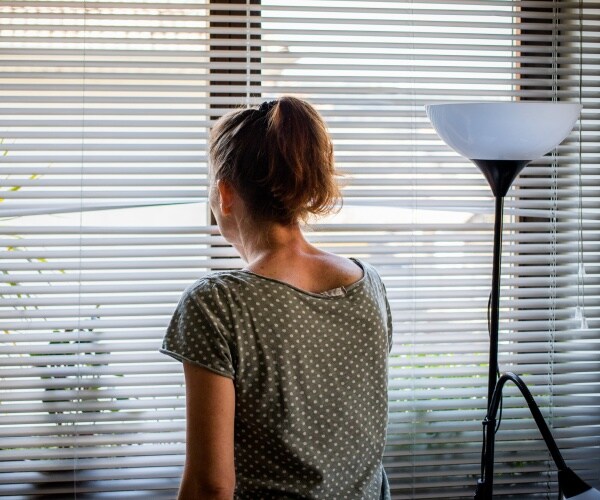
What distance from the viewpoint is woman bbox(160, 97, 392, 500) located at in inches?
54.0

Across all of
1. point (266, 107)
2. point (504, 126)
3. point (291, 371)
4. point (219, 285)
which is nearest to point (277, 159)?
point (266, 107)

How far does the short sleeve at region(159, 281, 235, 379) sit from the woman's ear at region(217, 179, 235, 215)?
18 centimetres

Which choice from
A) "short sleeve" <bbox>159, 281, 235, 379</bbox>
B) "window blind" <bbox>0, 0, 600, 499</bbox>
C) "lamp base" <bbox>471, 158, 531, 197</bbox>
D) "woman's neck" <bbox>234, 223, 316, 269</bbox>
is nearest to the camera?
"short sleeve" <bbox>159, 281, 235, 379</bbox>

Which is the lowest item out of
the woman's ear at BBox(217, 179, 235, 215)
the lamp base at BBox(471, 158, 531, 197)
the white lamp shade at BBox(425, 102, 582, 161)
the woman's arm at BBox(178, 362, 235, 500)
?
the woman's arm at BBox(178, 362, 235, 500)

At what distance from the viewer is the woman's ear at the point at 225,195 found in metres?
1.48

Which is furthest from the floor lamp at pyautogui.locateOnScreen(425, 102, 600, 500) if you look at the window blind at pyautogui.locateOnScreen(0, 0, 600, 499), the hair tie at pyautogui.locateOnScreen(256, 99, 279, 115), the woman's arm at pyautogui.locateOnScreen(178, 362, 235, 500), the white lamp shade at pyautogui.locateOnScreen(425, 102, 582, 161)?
the woman's arm at pyautogui.locateOnScreen(178, 362, 235, 500)

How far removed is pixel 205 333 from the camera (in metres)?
1.37

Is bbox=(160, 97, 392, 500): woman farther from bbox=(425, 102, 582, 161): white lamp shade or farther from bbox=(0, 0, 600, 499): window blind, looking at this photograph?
bbox=(0, 0, 600, 499): window blind

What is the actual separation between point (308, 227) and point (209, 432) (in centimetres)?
81

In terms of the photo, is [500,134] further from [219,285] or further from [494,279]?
[219,285]

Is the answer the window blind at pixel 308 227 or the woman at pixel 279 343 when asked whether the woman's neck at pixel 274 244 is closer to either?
the woman at pixel 279 343

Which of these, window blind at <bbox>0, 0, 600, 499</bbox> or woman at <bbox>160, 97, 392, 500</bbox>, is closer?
woman at <bbox>160, 97, 392, 500</bbox>

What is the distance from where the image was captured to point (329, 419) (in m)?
1.44

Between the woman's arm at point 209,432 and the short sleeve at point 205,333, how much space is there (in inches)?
0.7
